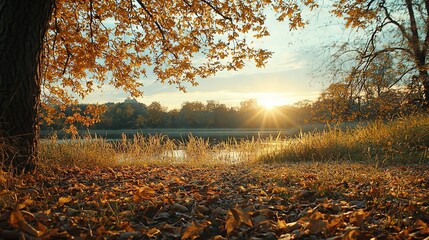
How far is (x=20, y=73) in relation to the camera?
4.15 m

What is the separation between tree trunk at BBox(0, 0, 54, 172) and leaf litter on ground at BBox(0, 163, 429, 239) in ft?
1.37

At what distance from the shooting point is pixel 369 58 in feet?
38.3

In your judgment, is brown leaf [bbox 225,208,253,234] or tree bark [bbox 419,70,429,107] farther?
tree bark [bbox 419,70,429,107]

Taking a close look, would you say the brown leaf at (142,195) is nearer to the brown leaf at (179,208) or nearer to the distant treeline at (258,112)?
the brown leaf at (179,208)

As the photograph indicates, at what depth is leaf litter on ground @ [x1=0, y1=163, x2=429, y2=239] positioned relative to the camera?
6.97 feet

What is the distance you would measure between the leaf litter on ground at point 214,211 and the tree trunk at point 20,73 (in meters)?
0.42

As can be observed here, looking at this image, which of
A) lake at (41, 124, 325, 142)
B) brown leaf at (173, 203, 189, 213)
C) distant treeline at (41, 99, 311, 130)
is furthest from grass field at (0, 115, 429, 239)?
distant treeline at (41, 99, 311, 130)

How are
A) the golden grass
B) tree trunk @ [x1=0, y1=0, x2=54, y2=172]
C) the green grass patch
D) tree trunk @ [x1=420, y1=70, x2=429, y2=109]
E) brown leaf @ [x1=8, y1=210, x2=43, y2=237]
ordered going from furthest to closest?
tree trunk @ [x1=420, y1=70, x2=429, y2=109], the green grass patch, the golden grass, tree trunk @ [x1=0, y1=0, x2=54, y2=172], brown leaf @ [x1=8, y1=210, x2=43, y2=237]

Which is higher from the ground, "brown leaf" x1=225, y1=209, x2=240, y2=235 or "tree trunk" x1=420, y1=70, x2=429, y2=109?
"tree trunk" x1=420, y1=70, x2=429, y2=109

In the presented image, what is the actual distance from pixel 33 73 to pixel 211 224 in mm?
3175

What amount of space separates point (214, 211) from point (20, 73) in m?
3.01

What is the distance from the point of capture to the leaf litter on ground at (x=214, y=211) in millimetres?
2123

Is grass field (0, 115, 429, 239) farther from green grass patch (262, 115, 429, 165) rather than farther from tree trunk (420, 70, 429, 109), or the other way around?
tree trunk (420, 70, 429, 109)

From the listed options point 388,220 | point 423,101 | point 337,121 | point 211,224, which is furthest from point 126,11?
point 423,101
